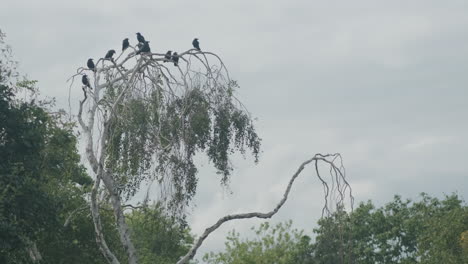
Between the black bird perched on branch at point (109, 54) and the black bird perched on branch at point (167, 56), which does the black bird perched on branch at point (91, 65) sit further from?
the black bird perched on branch at point (167, 56)

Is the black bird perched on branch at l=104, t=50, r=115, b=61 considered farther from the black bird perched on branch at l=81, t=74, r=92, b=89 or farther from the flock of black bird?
the black bird perched on branch at l=81, t=74, r=92, b=89

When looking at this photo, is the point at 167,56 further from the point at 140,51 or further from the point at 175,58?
the point at 140,51

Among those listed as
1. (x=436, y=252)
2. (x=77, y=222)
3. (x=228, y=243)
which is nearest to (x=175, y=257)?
(x=228, y=243)

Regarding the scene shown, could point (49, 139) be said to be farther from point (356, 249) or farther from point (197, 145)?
point (356, 249)

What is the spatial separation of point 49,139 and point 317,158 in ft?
37.8

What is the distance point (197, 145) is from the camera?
26.1 metres

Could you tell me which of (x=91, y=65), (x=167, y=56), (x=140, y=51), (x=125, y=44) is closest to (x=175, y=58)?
(x=167, y=56)

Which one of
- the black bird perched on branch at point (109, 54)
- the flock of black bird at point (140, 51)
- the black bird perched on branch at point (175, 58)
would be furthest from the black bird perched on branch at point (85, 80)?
the black bird perched on branch at point (175, 58)

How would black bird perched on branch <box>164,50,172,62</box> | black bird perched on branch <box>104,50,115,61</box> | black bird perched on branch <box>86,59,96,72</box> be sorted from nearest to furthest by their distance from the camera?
black bird perched on branch <box>164,50,172,62</box>, black bird perched on branch <box>104,50,115,61</box>, black bird perched on branch <box>86,59,96,72</box>

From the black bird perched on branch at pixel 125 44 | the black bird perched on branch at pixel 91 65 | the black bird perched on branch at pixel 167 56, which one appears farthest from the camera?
the black bird perched on branch at pixel 91 65

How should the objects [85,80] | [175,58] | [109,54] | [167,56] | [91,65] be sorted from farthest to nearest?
[91,65], [109,54], [85,80], [175,58], [167,56]

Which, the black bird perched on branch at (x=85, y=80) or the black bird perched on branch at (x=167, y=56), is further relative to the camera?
the black bird perched on branch at (x=85, y=80)

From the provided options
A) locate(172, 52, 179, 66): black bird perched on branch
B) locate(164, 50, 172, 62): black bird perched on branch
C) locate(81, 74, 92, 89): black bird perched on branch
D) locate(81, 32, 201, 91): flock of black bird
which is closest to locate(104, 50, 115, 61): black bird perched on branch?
locate(81, 32, 201, 91): flock of black bird

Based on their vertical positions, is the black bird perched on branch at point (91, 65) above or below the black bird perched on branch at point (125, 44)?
below
